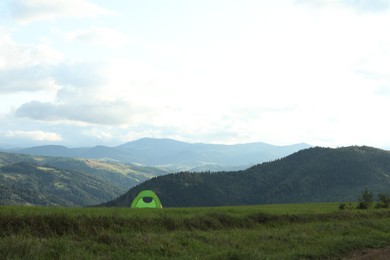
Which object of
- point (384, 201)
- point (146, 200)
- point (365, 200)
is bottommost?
point (146, 200)

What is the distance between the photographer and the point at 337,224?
87.6 ft

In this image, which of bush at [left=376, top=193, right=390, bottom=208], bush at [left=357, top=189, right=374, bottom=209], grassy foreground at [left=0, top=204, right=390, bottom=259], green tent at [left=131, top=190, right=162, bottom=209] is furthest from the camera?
green tent at [left=131, top=190, right=162, bottom=209]

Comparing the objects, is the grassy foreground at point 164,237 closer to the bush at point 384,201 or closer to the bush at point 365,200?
the bush at point 365,200

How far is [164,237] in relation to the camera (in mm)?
17625

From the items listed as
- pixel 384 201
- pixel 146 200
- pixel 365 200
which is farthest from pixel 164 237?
pixel 384 201

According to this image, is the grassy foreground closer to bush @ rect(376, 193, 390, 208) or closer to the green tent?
bush @ rect(376, 193, 390, 208)

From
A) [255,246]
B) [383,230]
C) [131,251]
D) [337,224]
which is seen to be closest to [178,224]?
[255,246]

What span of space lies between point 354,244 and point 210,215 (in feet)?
29.0

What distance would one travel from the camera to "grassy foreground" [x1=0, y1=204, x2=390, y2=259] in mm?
14547

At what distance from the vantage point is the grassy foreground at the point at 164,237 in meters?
14.5

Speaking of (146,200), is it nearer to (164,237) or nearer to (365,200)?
(365,200)

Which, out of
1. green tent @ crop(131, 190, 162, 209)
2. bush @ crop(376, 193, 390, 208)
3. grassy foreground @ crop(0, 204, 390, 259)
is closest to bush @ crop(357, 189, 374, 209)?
bush @ crop(376, 193, 390, 208)

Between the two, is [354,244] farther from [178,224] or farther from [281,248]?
[178,224]

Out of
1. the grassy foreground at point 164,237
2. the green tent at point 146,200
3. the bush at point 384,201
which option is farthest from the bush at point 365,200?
the green tent at point 146,200
